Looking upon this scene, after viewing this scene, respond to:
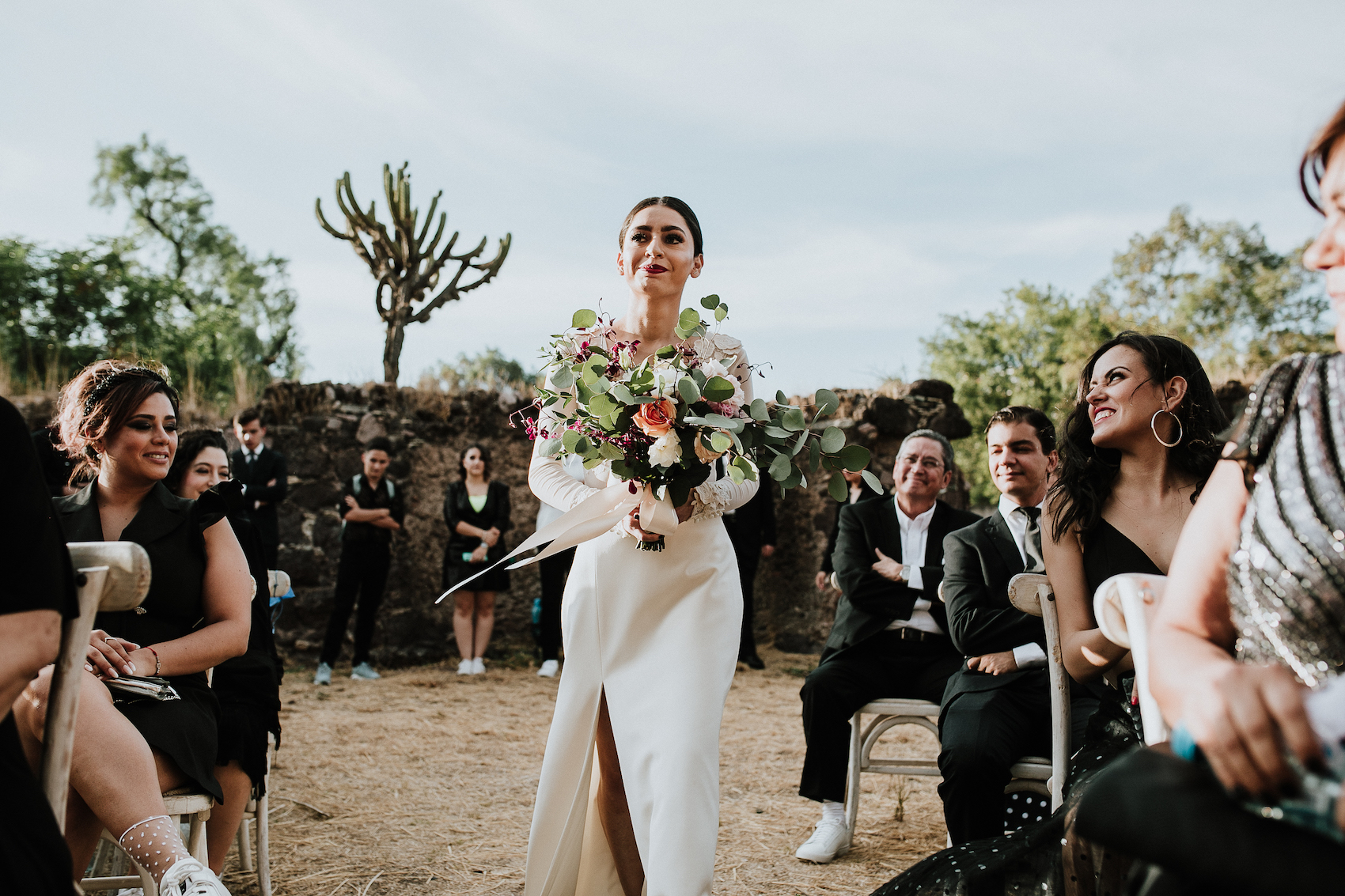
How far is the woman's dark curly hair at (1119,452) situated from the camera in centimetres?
275

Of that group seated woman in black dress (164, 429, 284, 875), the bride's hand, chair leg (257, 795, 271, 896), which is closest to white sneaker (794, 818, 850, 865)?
the bride's hand

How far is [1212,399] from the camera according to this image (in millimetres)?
2898

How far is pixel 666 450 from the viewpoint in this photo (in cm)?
242

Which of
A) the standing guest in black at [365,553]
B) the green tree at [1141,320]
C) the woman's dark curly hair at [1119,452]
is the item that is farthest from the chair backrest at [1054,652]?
the green tree at [1141,320]

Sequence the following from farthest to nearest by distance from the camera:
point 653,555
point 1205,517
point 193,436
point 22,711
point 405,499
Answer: point 405,499, point 193,436, point 653,555, point 22,711, point 1205,517

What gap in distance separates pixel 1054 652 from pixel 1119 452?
74 cm

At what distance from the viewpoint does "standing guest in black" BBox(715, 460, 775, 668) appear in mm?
8859

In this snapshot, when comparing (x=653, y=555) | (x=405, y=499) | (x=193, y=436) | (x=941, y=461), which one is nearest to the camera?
(x=653, y=555)

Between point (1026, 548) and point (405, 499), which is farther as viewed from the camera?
point (405, 499)

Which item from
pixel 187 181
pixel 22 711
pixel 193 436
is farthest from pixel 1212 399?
pixel 187 181

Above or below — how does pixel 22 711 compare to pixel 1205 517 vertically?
below

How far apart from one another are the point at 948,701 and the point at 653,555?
1.33 metres

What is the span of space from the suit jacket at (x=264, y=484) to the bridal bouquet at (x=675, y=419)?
598 cm

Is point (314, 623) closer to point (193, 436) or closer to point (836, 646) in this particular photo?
point (193, 436)
